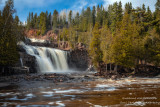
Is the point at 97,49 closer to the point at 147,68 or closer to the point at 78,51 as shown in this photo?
the point at 147,68

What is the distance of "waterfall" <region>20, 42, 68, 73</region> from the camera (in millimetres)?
39906

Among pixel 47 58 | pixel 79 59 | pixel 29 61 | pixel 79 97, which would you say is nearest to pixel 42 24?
pixel 79 59

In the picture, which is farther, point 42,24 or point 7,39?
point 42,24

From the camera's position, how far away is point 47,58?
148ft

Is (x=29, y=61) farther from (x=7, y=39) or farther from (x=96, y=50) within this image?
(x=96, y=50)

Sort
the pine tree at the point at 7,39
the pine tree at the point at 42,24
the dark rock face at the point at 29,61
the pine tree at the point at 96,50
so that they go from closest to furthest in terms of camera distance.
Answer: the pine tree at the point at 7,39 < the dark rock face at the point at 29,61 < the pine tree at the point at 96,50 < the pine tree at the point at 42,24

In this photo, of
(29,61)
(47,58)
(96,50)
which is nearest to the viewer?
(29,61)

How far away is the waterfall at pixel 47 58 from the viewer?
3991 cm

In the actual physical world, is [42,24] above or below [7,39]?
above

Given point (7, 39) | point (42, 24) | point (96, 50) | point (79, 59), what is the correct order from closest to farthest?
point (7, 39), point (96, 50), point (79, 59), point (42, 24)

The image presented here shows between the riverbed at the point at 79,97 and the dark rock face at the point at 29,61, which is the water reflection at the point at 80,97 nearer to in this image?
the riverbed at the point at 79,97

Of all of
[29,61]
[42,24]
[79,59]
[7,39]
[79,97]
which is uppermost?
[42,24]

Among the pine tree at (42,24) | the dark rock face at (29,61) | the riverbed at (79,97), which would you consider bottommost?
the riverbed at (79,97)

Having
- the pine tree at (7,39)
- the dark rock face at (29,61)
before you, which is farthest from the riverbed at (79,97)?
the dark rock face at (29,61)
